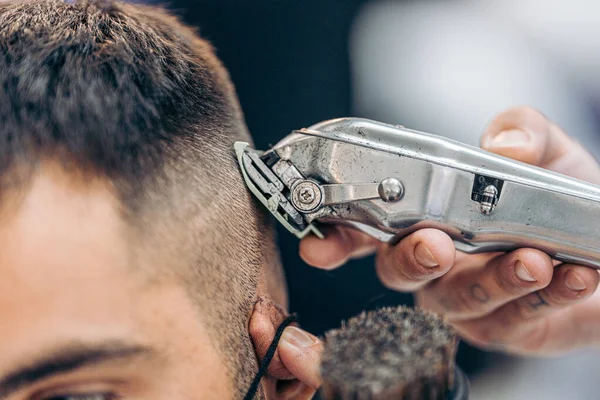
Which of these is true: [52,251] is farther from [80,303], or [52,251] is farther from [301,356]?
[301,356]

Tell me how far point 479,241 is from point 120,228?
38 centimetres

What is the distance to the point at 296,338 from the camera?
2.16 feet

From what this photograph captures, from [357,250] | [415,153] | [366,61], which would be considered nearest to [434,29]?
[366,61]

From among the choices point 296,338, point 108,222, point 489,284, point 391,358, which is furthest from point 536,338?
point 108,222

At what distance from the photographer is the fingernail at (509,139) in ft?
2.50

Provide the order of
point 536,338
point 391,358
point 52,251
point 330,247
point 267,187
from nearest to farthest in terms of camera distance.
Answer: point 391,358, point 52,251, point 267,187, point 330,247, point 536,338

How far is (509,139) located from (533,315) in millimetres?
279

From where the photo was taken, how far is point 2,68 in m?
0.56

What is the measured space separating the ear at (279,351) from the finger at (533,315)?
0.32 meters

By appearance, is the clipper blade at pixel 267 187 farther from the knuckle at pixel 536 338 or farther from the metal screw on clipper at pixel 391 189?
the knuckle at pixel 536 338

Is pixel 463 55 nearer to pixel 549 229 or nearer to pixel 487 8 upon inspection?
pixel 487 8

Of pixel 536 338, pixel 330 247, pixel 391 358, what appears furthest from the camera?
pixel 536 338

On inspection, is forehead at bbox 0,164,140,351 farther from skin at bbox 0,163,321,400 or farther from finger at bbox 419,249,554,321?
finger at bbox 419,249,554,321

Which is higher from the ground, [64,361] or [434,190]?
[434,190]
